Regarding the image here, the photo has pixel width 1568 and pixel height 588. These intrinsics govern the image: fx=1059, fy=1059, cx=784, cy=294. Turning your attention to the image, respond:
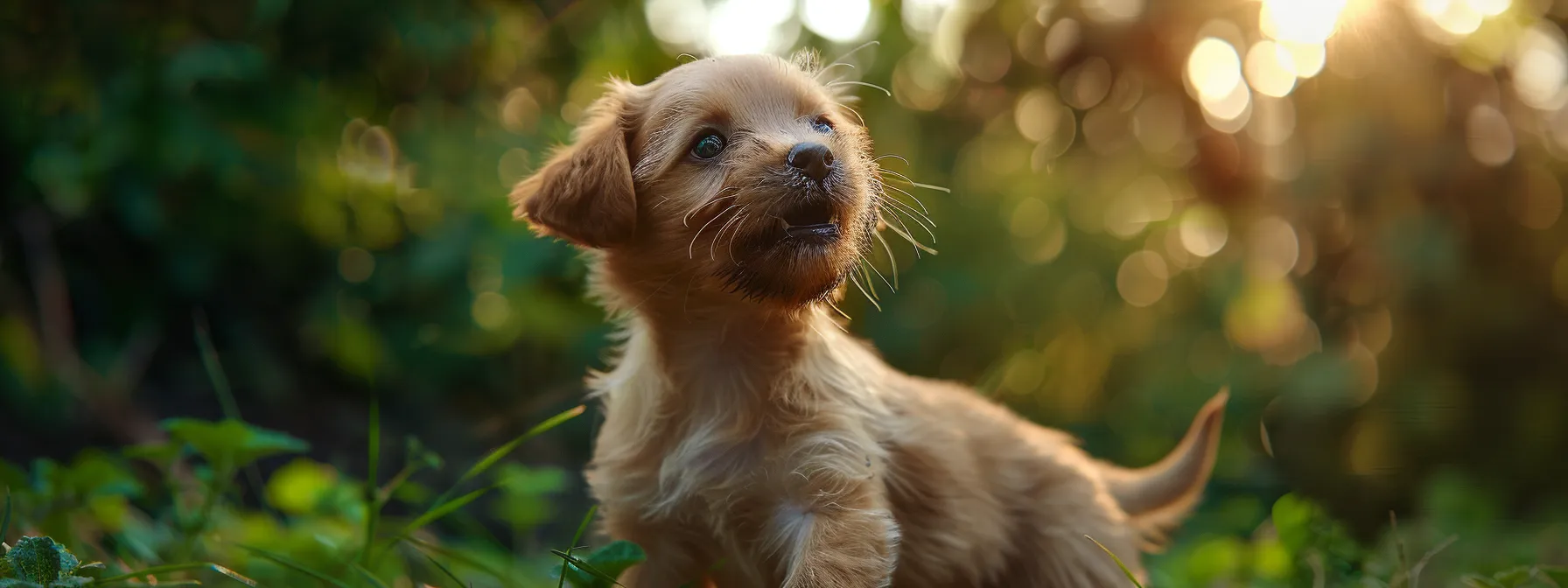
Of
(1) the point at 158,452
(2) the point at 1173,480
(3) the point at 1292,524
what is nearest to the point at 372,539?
(1) the point at 158,452

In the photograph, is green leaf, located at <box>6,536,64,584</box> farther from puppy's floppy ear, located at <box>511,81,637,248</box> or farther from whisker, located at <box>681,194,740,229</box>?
whisker, located at <box>681,194,740,229</box>

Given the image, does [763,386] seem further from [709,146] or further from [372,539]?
[372,539]

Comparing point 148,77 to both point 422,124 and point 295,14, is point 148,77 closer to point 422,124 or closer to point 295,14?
point 295,14

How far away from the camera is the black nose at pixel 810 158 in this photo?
6.03 ft

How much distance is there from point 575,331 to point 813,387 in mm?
2097

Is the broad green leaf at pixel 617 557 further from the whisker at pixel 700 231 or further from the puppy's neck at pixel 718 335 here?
the whisker at pixel 700 231

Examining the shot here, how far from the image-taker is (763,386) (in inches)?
82.5

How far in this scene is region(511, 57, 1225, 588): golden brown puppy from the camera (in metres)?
1.90

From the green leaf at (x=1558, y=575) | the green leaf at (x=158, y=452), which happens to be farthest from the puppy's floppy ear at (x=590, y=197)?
the green leaf at (x=1558, y=575)

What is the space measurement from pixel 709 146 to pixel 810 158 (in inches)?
9.5

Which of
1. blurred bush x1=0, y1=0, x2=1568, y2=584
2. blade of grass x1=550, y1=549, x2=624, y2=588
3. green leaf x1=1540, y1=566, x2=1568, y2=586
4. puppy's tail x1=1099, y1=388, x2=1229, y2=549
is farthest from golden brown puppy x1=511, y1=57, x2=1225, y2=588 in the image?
blurred bush x1=0, y1=0, x2=1568, y2=584

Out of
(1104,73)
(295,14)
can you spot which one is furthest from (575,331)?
(1104,73)

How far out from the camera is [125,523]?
9.43ft

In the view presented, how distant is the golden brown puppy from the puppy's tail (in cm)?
33
